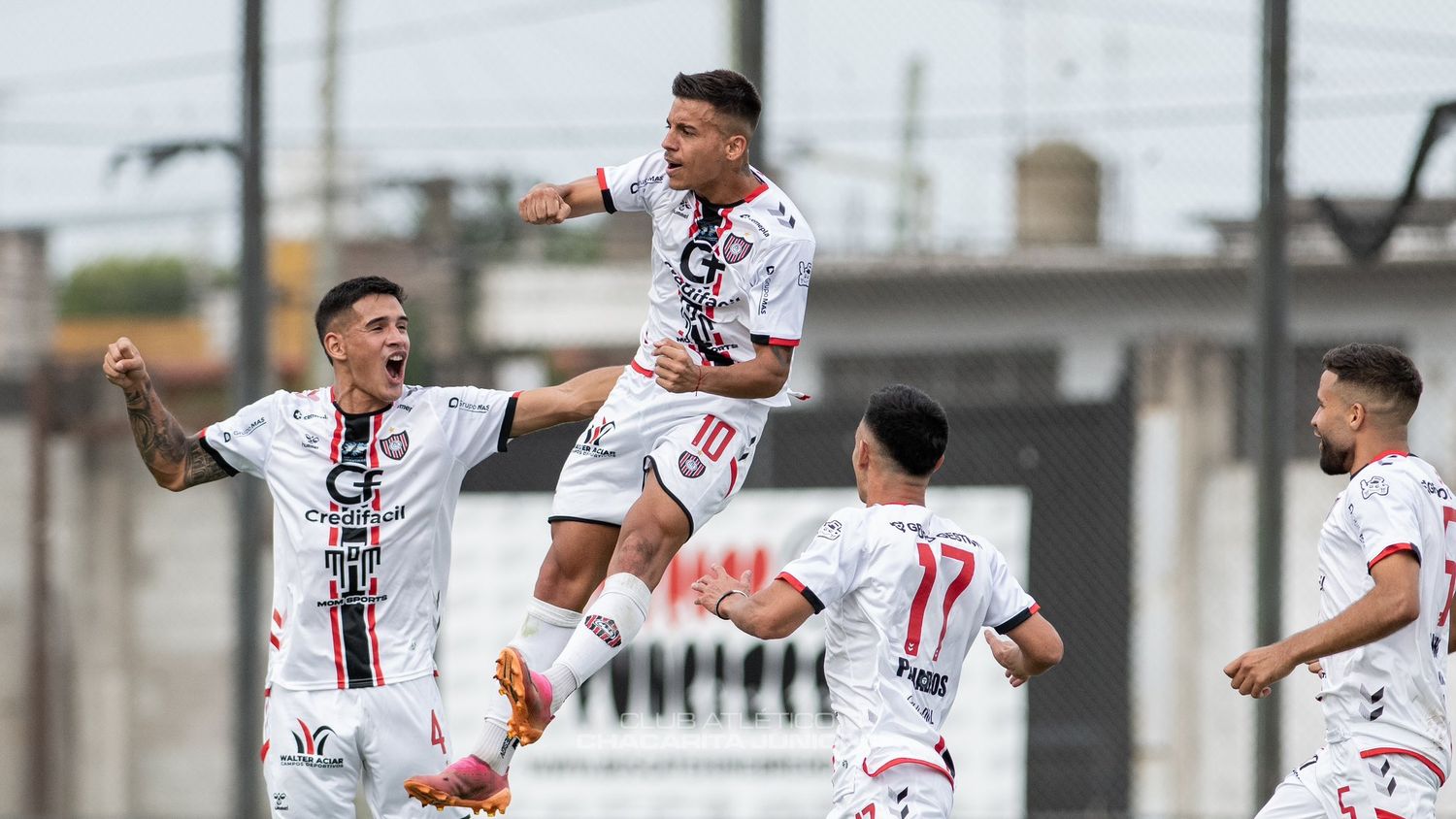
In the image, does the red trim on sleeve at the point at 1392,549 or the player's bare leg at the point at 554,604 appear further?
the player's bare leg at the point at 554,604

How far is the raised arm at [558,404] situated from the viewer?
5.94 m

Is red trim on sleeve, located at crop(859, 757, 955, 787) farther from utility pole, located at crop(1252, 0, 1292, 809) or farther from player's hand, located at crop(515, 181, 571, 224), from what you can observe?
utility pole, located at crop(1252, 0, 1292, 809)

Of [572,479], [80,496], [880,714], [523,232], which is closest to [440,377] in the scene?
[523,232]

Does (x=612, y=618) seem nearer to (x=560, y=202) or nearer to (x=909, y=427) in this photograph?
(x=909, y=427)

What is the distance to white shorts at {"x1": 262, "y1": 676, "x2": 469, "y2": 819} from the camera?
18.5ft

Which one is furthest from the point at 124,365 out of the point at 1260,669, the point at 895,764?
the point at 1260,669

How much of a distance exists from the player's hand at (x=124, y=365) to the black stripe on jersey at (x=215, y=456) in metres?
0.35

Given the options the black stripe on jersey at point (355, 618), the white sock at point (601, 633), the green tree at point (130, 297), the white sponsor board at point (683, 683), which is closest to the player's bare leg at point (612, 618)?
the white sock at point (601, 633)

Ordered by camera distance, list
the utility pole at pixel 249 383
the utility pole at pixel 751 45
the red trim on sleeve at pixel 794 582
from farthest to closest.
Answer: the utility pole at pixel 249 383 < the utility pole at pixel 751 45 < the red trim on sleeve at pixel 794 582

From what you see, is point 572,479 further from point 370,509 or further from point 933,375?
point 933,375

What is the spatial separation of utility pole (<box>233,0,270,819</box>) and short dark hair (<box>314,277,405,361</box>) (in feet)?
13.1

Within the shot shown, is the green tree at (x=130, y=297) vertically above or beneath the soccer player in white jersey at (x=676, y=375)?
above

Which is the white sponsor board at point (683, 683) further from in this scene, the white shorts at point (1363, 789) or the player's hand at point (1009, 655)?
the player's hand at point (1009, 655)

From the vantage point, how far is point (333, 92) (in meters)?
11.7
